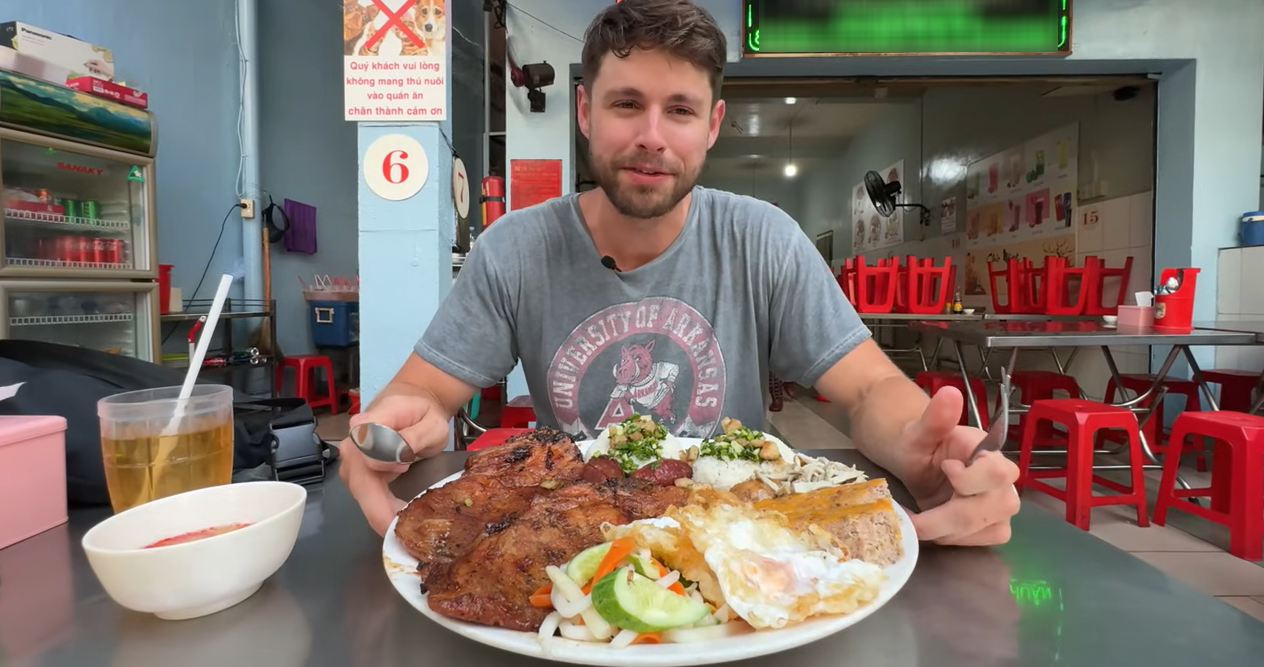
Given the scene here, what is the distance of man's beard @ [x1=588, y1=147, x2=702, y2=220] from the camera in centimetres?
136

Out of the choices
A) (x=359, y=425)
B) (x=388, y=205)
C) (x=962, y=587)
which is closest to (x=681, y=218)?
(x=359, y=425)

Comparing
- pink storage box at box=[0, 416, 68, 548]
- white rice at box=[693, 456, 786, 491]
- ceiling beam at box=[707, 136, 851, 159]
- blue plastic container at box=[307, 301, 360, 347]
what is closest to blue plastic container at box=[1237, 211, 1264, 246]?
white rice at box=[693, 456, 786, 491]

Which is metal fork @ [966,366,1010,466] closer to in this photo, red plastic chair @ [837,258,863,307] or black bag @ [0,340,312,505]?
black bag @ [0,340,312,505]

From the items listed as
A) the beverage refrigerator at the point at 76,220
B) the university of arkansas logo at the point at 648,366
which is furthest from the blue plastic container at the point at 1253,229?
the beverage refrigerator at the point at 76,220

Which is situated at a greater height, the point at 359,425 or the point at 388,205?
the point at 388,205

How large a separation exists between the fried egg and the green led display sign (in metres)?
4.19

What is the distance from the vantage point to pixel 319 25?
6371 mm

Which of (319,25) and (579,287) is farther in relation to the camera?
(319,25)

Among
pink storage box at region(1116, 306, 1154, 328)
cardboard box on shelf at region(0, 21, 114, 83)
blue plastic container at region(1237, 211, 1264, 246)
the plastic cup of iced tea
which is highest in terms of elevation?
cardboard box on shelf at region(0, 21, 114, 83)

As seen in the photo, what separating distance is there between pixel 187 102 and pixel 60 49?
1.37 meters

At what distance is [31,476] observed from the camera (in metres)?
0.86

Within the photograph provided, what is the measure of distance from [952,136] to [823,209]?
152 inches

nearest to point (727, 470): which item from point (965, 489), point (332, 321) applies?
point (965, 489)

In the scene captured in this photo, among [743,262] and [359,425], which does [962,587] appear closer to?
[359,425]
